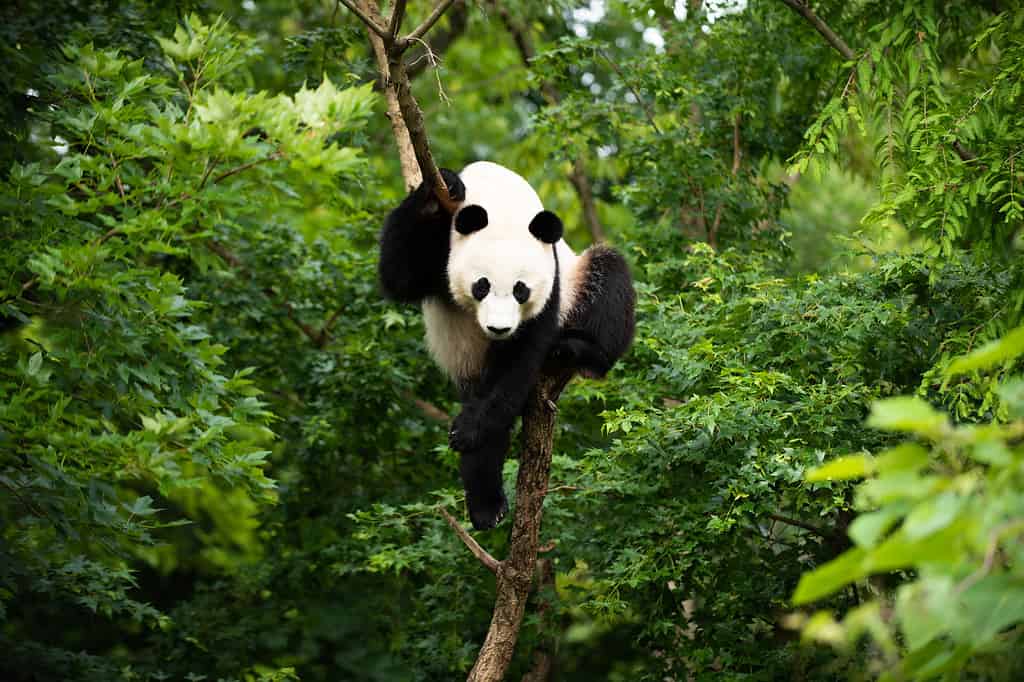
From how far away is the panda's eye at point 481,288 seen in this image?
4.17 metres

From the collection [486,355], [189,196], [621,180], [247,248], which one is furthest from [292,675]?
[621,180]

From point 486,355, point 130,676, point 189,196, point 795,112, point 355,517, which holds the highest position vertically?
point 795,112

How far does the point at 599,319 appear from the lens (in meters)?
4.86

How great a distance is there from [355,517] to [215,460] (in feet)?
2.63

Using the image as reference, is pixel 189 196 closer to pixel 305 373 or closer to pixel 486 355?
pixel 486 355

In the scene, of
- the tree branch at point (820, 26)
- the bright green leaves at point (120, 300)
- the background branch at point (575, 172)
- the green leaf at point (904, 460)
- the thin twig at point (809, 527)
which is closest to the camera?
the green leaf at point (904, 460)

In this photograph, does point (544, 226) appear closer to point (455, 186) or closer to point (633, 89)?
point (455, 186)

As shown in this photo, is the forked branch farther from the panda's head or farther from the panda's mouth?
the panda's mouth

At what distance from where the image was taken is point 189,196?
190 inches

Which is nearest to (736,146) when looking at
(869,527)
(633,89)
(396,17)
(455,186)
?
(633,89)

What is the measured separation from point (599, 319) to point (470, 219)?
957mm

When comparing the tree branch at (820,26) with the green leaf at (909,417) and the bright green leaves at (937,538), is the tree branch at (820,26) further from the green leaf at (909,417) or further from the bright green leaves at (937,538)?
the green leaf at (909,417)

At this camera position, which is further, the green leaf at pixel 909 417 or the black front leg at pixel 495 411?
the black front leg at pixel 495 411

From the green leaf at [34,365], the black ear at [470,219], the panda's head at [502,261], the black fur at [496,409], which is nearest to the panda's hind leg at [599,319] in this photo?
the black fur at [496,409]
